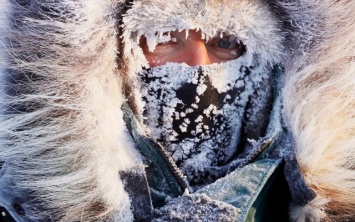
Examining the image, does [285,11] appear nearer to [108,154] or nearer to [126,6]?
[126,6]

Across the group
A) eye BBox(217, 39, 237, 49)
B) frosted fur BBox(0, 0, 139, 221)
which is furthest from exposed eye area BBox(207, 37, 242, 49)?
frosted fur BBox(0, 0, 139, 221)

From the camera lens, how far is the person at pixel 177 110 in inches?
45.9

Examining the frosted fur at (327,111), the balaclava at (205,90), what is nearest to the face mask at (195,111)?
the balaclava at (205,90)

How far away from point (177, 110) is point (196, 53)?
0.52 feet

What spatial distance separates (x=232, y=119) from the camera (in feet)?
4.50

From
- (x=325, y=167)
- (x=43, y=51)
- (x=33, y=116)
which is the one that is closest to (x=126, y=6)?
(x=43, y=51)

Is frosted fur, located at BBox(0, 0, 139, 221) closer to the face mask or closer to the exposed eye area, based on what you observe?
A: the face mask

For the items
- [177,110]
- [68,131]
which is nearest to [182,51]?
[177,110]

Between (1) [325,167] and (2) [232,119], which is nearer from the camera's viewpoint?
(1) [325,167]

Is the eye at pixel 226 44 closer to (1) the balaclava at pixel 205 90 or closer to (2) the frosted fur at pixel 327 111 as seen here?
(1) the balaclava at pixel 205 90

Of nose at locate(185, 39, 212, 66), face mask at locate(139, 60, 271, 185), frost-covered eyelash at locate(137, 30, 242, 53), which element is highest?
frost-covered eyelash at locate(137, 30, 242, 53)

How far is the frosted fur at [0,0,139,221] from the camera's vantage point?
116 cm

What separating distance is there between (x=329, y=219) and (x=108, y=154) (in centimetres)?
54

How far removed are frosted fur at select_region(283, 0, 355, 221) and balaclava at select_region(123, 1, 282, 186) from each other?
→ 11 centimetres
